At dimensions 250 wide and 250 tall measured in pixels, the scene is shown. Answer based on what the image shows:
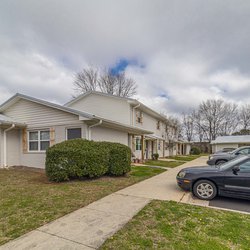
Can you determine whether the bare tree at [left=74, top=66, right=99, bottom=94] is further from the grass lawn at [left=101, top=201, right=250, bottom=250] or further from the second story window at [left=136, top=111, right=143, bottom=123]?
the grass lawn at [left=101, top=201, right=250, bottom=250]

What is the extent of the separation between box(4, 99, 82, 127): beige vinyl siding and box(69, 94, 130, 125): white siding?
22.3ft

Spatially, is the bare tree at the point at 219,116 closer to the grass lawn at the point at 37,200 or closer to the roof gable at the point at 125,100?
the roof gable at the point at 125,100

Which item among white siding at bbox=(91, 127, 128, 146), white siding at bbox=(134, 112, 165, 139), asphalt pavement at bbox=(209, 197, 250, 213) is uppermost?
white siding at bbox=(134, 112, 165, 139)

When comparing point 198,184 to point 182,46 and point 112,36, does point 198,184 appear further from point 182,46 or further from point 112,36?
point 112,36

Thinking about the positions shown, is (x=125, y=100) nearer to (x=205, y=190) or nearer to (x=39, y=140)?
(x=39, y=140)

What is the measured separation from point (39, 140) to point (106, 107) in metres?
7.52

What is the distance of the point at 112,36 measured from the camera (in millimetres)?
10336

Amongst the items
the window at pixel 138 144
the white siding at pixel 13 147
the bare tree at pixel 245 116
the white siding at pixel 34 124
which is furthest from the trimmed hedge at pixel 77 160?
the bare tree at pixel 245 116

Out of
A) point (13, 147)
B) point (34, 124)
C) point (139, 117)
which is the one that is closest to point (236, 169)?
point (34, 124)

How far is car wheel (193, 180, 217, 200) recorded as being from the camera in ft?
18.3

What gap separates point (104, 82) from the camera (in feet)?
101

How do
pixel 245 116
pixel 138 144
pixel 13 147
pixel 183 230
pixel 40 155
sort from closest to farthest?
pixel 183 230, pixel 40 155, pixel 13 147, pixel 138 144, pixel 245 116

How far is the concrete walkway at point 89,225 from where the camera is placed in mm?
3041

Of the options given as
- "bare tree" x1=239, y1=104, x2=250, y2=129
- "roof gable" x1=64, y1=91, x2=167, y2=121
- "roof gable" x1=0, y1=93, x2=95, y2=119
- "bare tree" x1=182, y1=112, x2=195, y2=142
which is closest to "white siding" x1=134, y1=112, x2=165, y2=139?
"roof gable" x1=64, y1=91, x2=167, y2=121
